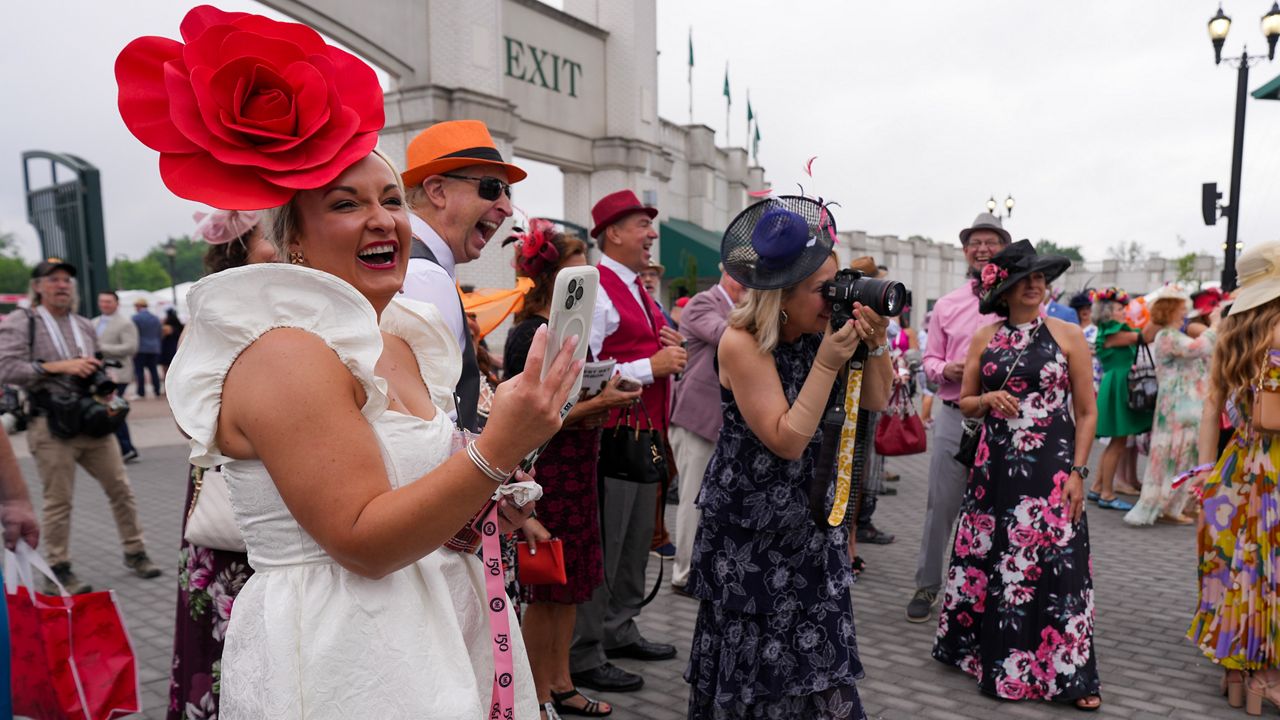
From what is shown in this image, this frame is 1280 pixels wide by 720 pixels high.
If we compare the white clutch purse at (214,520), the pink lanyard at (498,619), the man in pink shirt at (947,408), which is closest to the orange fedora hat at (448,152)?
the white clutch purse at (214,520)

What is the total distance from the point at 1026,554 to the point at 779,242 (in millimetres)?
2232

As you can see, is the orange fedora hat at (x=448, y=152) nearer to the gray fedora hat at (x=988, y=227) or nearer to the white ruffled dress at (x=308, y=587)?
the white ruffled dress at (x=308, y=587)

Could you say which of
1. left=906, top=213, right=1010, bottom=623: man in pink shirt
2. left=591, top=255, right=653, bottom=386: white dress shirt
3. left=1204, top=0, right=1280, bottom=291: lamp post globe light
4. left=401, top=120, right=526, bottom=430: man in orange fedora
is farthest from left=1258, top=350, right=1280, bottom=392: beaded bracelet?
left=1204, top=0, right=1280, bottom=291: lamp post globe light

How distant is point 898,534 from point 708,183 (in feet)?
59.6

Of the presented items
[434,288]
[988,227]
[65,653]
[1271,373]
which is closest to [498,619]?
[434,288]

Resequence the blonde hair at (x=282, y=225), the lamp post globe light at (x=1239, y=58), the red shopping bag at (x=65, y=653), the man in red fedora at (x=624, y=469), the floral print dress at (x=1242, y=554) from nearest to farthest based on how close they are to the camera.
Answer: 1. the blonde hair at (x=282, y=225)
2. the red shopping bag at (x=65, y=653)
3. the floral print dress at (x=1242, y=554)
4. the man in red fedora at (x=624, y=469)
5. the lamp post globe light at (x=1239, y=58)

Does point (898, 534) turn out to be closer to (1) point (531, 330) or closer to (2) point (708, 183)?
(1) point (531, 330)

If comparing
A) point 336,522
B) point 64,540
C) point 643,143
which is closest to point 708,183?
point 643,143

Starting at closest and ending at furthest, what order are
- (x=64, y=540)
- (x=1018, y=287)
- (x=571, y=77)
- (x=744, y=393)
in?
(x=744, y=393), (x=1018, y=287), (x=64, y=540), (x=571, y=77)

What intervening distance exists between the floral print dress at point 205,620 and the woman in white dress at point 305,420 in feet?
3.71

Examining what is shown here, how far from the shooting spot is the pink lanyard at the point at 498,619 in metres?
1.49

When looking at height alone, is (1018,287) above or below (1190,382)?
above

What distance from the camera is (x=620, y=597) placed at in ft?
13.7

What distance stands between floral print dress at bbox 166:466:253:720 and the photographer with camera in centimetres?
357
